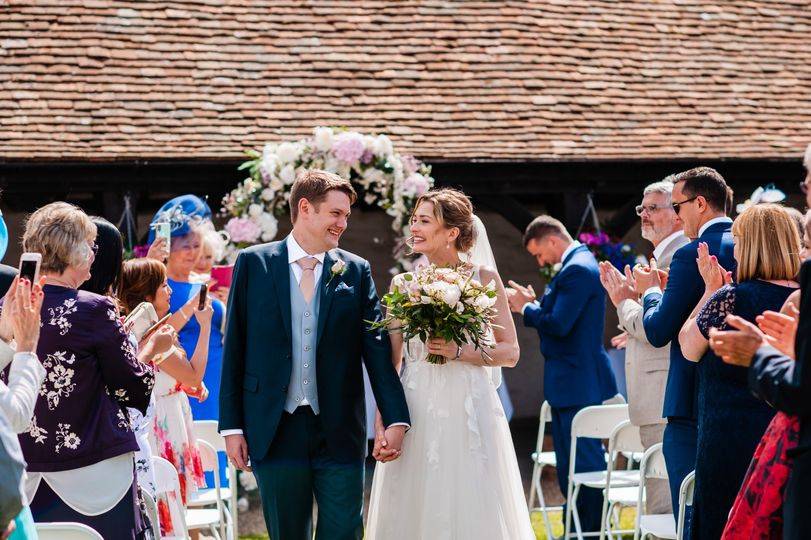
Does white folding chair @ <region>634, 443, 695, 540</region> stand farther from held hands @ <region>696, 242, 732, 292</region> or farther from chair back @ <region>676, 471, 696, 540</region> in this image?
held hands @ <region>696, 242, 732, 292</region>

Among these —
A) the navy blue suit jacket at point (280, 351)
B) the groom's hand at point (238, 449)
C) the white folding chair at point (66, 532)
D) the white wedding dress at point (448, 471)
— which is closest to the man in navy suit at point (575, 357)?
the white wedding dress at point (448, 471)

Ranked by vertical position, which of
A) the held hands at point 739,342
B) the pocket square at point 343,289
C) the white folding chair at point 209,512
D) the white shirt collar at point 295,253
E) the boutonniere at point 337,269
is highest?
the white shirt collar at point 295,253

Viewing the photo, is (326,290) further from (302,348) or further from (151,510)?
(151,510)

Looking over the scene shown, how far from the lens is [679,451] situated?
5.48 m

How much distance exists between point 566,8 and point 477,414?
9.23 meters

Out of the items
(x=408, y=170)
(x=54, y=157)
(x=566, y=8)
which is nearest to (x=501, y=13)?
(x=566, y=8)

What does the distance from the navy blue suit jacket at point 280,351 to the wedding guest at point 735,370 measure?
152 centimetres

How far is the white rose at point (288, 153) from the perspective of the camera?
9797mm

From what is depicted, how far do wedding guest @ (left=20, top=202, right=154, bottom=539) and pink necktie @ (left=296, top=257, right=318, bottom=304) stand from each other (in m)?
0.96

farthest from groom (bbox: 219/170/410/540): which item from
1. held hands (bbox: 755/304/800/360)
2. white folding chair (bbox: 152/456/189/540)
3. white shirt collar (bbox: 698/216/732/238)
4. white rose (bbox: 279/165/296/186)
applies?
white rose (bbox: 279/165/296/186)

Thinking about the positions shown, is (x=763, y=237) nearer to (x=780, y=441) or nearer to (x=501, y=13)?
(x=780, y=441)

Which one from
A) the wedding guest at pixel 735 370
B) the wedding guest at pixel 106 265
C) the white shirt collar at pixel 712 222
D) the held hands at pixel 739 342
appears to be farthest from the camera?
the white shirt collar at pixel 712 222

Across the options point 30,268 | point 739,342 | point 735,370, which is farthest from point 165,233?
point 739,342

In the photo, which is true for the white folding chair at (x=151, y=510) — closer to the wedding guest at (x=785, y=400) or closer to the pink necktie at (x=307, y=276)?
the pink necktie at (x=307, y=276)
